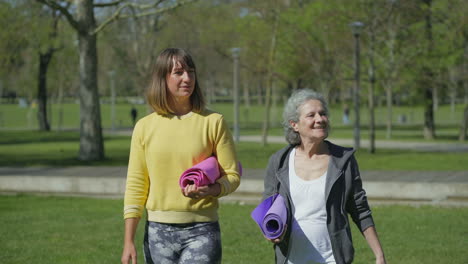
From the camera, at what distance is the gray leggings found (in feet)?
12.9

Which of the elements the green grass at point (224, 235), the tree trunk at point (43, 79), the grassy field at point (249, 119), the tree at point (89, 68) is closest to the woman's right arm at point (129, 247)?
the green grass at point (224, 235)

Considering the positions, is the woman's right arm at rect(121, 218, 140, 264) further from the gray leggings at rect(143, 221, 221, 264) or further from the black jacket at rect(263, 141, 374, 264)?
the black jacket at rect(263, 141, 374, 264)

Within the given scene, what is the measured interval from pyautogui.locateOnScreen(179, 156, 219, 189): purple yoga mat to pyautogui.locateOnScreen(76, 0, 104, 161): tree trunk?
18388 mm

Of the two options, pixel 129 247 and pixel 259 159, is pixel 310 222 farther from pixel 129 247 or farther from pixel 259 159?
pixel 259 159

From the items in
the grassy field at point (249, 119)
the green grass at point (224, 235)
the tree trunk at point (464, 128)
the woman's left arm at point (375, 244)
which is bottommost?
the grassy field at point (249, 119)

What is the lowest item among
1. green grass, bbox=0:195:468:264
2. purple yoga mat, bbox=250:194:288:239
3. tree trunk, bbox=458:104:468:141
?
tree trunk, bbox=458:104:468:141

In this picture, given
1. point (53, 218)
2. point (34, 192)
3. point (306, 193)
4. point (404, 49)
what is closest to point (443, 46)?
point (404, 49)

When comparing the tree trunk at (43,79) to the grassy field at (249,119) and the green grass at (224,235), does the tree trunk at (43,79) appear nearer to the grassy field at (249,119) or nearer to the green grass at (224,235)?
the grassy field at (249,119)

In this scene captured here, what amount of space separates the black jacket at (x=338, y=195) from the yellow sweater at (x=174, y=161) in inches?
11.7

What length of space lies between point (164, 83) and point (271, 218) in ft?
3.02

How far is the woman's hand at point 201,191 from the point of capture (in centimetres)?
378

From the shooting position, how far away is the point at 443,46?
115ft

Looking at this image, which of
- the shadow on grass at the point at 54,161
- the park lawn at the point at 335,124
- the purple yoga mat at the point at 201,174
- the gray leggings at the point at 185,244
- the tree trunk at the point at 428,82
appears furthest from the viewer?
the park lawn at the point at 335,124

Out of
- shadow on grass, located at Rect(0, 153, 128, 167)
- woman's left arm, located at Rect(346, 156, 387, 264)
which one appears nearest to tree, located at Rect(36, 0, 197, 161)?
shadow on grass, located at Rect(0, 153, 128, 167)
